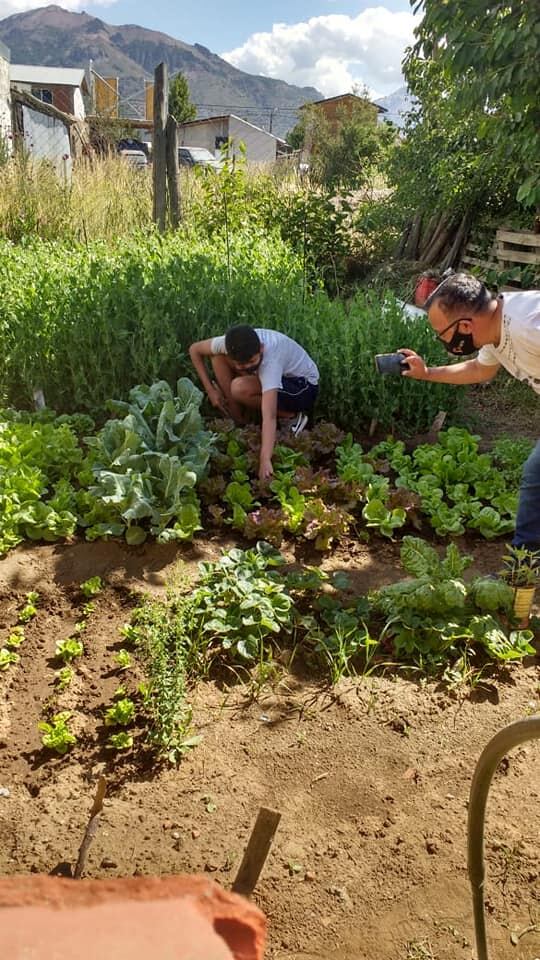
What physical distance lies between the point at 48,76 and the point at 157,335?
5585 cm

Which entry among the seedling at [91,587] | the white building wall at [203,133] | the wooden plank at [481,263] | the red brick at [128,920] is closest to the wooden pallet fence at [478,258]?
the wooden plank at [481,263]

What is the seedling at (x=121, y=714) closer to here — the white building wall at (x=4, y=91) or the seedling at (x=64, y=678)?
the seedling at (x=64, y=678)

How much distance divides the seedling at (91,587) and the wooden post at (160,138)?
22.0 ft

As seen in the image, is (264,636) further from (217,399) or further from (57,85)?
(57,85)

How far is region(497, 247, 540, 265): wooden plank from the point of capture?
7262 mm

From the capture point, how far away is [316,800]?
2172 mm

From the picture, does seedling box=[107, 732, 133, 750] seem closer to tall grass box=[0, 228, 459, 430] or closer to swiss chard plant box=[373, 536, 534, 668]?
swiss chard plant box=[373, 536, 534, 668]

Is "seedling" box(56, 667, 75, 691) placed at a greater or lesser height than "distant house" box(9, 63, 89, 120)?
lesser

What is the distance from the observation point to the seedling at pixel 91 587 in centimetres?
309

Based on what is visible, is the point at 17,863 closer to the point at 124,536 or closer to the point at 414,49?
the point at 124,536

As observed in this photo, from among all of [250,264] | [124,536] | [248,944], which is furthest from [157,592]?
[250,264]

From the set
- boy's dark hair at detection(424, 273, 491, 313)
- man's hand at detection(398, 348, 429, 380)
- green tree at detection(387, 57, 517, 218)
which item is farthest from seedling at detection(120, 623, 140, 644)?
green tree at detection(387, 57, 517, 218)

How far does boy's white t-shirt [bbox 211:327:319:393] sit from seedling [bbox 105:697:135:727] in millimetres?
2199

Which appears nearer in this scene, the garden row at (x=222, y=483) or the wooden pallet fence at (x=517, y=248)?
the garden row at (x=222, y=483)
